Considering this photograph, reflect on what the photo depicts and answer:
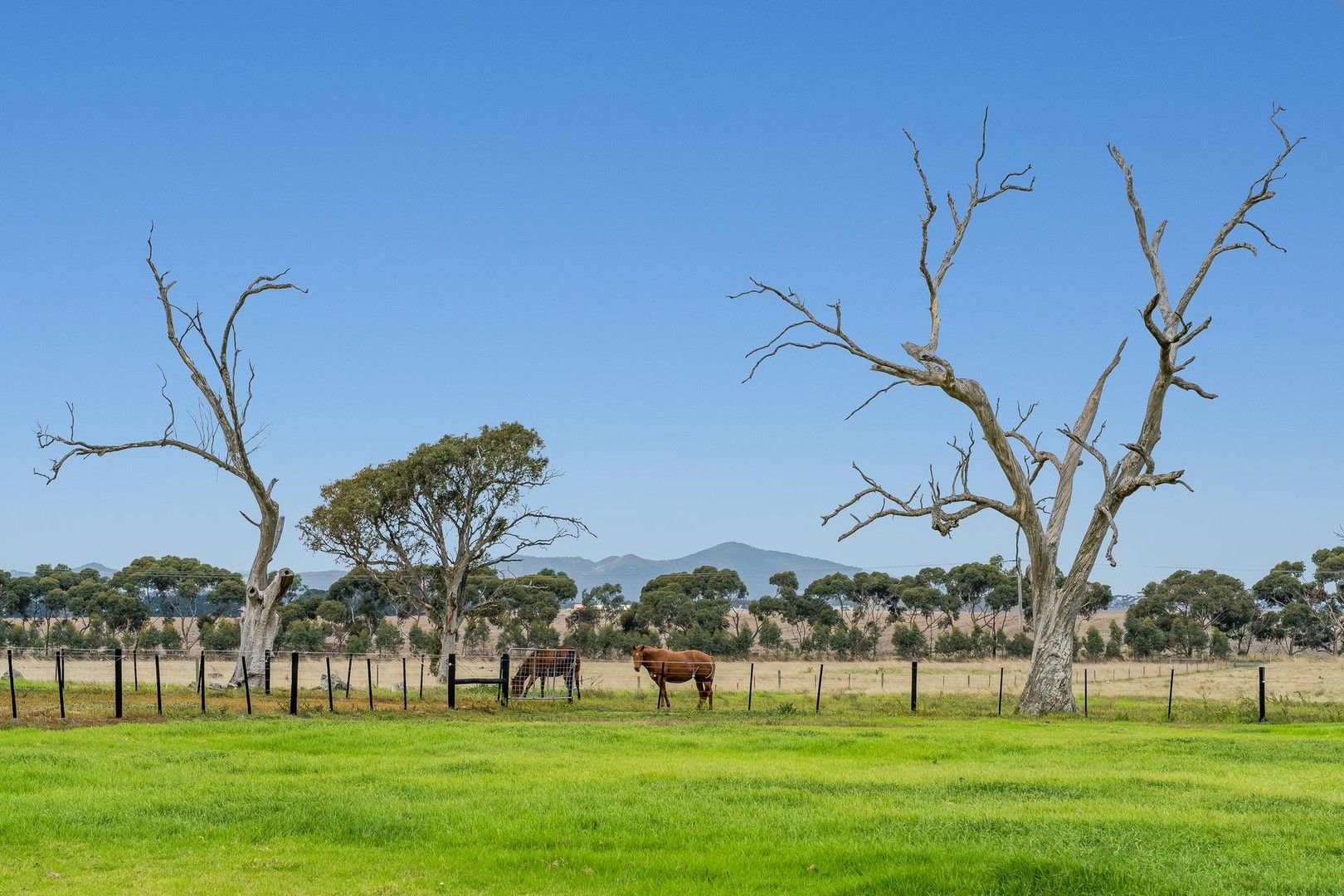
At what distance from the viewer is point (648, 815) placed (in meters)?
12.1

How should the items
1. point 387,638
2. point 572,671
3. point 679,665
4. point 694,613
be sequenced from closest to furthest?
point 572,671 → point 679,665 → point 387,638 → point 694,613

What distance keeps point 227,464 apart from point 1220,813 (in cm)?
3022

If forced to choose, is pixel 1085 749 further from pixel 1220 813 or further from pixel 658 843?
pixel 658 843

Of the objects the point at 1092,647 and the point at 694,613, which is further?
the point at 694,613

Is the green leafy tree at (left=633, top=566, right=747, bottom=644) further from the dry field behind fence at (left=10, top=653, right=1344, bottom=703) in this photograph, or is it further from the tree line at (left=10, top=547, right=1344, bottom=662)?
the dry field behind fence at (left=10, top=653, right=1344, bottom=703)

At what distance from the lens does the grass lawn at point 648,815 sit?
31.0 ft

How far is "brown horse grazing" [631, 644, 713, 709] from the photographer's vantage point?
36062 mm

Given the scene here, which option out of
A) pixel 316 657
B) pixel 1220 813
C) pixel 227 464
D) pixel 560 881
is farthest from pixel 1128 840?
pixel 316 657

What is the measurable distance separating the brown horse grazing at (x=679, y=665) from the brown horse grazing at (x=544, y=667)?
8.03 ft

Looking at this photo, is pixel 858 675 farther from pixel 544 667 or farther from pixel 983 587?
pixel 983 587

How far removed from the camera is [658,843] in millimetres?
10859

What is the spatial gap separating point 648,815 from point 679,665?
25009mm

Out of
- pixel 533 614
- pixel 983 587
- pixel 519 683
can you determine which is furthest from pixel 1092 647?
pixel 519 683

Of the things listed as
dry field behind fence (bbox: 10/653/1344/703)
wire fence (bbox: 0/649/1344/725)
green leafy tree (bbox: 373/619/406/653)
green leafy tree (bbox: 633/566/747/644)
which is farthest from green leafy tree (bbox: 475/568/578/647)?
wire fence (bbox: 0/649/1344/725)
